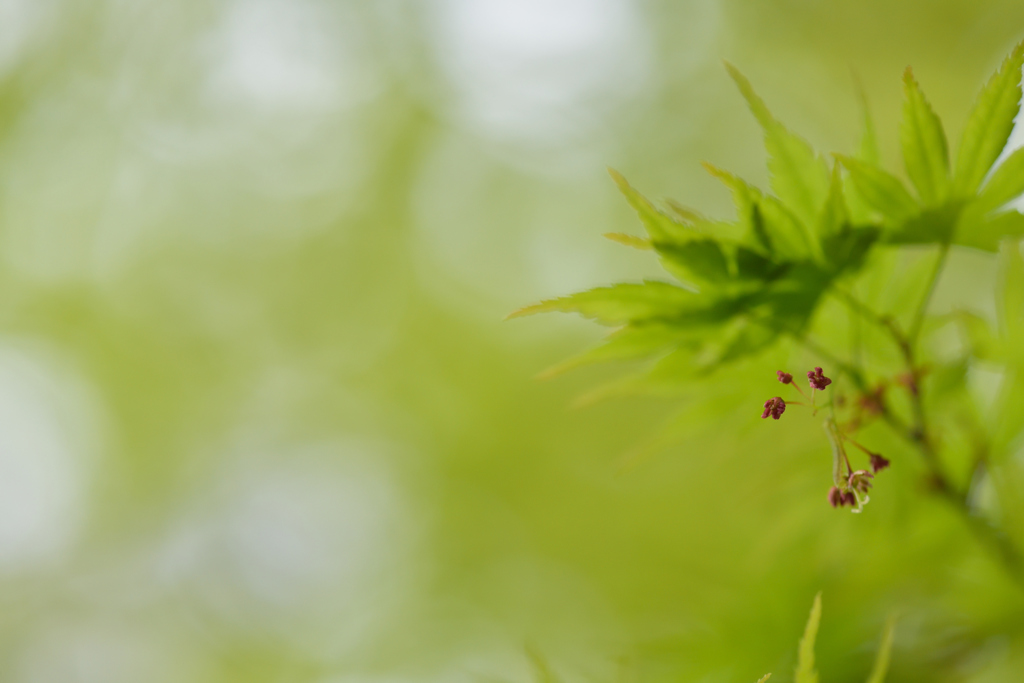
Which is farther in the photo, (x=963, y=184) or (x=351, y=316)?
(x=351, y=316)

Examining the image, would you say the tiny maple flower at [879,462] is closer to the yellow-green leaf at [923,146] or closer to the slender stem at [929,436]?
the slender stem at [929,436]

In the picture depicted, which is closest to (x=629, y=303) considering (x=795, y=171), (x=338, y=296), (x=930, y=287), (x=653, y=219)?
(x=653, y=219)

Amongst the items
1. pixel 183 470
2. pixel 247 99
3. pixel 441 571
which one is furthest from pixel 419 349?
pixel 247 99

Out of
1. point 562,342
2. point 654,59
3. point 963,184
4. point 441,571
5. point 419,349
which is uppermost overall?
point 654,59

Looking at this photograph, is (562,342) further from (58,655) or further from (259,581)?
(58,655)

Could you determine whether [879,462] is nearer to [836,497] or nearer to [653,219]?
[836,497]

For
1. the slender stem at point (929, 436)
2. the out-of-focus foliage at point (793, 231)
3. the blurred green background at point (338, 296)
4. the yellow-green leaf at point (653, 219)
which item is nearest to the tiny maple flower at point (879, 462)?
the slender stem at point (929, 436)
